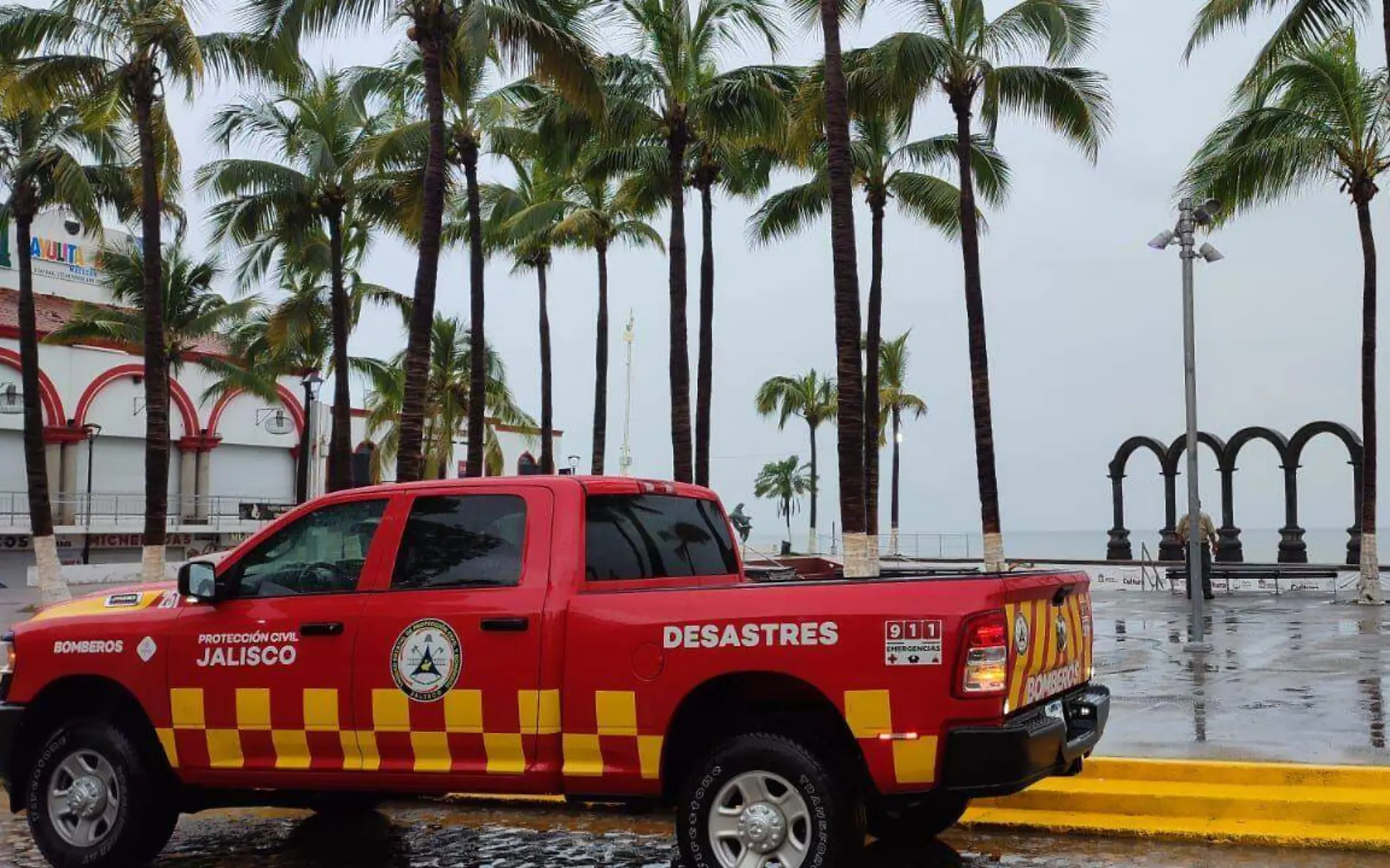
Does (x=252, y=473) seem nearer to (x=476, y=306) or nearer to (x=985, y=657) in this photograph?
(x=476, y=306)

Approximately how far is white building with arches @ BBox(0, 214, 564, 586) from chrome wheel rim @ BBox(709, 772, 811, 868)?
4108 cm

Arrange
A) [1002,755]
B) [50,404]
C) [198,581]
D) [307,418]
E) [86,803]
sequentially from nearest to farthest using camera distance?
[1002,755], [198,581], [86,803], [307,418], [50,404]

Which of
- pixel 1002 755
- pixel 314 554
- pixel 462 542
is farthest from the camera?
pixel 314 554

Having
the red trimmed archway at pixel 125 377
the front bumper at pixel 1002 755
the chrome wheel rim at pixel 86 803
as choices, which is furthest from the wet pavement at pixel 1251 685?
the red trimmed archway at pixel 125 377

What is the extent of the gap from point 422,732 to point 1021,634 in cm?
278

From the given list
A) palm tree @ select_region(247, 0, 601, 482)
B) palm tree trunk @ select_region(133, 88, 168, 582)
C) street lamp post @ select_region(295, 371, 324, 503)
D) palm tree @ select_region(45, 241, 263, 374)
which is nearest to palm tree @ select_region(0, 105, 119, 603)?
palm tree trunk @ select_region(133, 88, 168, 582)

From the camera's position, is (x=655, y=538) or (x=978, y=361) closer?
(x=655, y=538)

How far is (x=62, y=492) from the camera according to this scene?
4650 cm

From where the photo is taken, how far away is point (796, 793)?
577 centimetres

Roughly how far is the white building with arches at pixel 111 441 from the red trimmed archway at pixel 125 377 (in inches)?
1.7

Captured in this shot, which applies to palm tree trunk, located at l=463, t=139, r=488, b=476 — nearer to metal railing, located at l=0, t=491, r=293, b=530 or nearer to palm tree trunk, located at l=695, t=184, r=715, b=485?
palm tree trunk, located at l=695, t=184, r=715, b=485

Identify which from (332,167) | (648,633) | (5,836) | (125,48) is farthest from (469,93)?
(648,633)

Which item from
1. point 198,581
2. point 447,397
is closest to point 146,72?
point 198,581

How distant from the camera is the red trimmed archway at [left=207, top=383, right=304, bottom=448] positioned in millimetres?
53938
